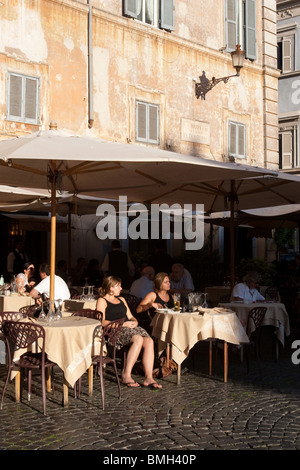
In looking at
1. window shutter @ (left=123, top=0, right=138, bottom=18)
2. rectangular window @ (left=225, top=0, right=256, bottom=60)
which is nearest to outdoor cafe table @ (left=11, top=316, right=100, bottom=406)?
window shutter @ (left=123, top=0, right=138, bottom=18)

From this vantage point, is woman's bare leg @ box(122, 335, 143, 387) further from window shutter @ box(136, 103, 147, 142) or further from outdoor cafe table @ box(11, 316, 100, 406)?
window shutter @ box(136, 103, 147, 142)

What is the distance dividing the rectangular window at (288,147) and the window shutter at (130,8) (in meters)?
12.8

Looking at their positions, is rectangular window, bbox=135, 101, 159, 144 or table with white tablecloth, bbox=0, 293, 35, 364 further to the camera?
rectangular window, bbox=135, 101, 159, 144

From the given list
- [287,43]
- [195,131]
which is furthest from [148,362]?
[287,43]

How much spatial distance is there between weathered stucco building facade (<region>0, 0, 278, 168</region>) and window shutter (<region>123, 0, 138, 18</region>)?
0.08ft

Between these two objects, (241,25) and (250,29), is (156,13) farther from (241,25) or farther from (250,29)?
(250,29)

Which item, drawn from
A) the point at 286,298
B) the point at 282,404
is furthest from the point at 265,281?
the point at 282,404

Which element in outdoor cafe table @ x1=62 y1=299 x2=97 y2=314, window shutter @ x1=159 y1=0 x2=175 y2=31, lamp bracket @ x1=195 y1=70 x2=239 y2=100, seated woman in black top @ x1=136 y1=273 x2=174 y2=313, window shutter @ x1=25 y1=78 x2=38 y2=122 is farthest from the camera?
lamp bracket @ x1=195 y1=70 x2=239 y2=100

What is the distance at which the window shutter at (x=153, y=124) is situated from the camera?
16.7 metres

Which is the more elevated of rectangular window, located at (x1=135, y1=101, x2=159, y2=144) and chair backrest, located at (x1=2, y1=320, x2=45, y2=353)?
rectangular window, located at (x1=135, y1=101, x2=159, y2=144)

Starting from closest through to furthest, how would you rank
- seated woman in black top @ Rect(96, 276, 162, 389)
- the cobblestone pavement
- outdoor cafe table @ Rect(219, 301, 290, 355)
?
the cobblestone pavement → seated woman in black top @ Rect(96, 276, 162, 389) → outdoor cafe table @ Rect(219, 301, 290, 355)

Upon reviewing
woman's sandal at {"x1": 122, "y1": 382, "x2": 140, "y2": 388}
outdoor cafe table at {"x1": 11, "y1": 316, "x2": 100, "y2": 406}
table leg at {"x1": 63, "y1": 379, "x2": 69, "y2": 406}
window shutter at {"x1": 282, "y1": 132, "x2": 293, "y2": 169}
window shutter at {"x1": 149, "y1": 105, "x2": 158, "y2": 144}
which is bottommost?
woman's sandal at {"x1": 122, "y1": 382, "x2": 140, "y2": 388}

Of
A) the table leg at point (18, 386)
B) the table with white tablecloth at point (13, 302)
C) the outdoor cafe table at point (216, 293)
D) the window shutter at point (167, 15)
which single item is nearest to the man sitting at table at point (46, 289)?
the table with white tablecloth at point (13, 302)

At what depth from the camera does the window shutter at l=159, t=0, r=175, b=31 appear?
1702cm
